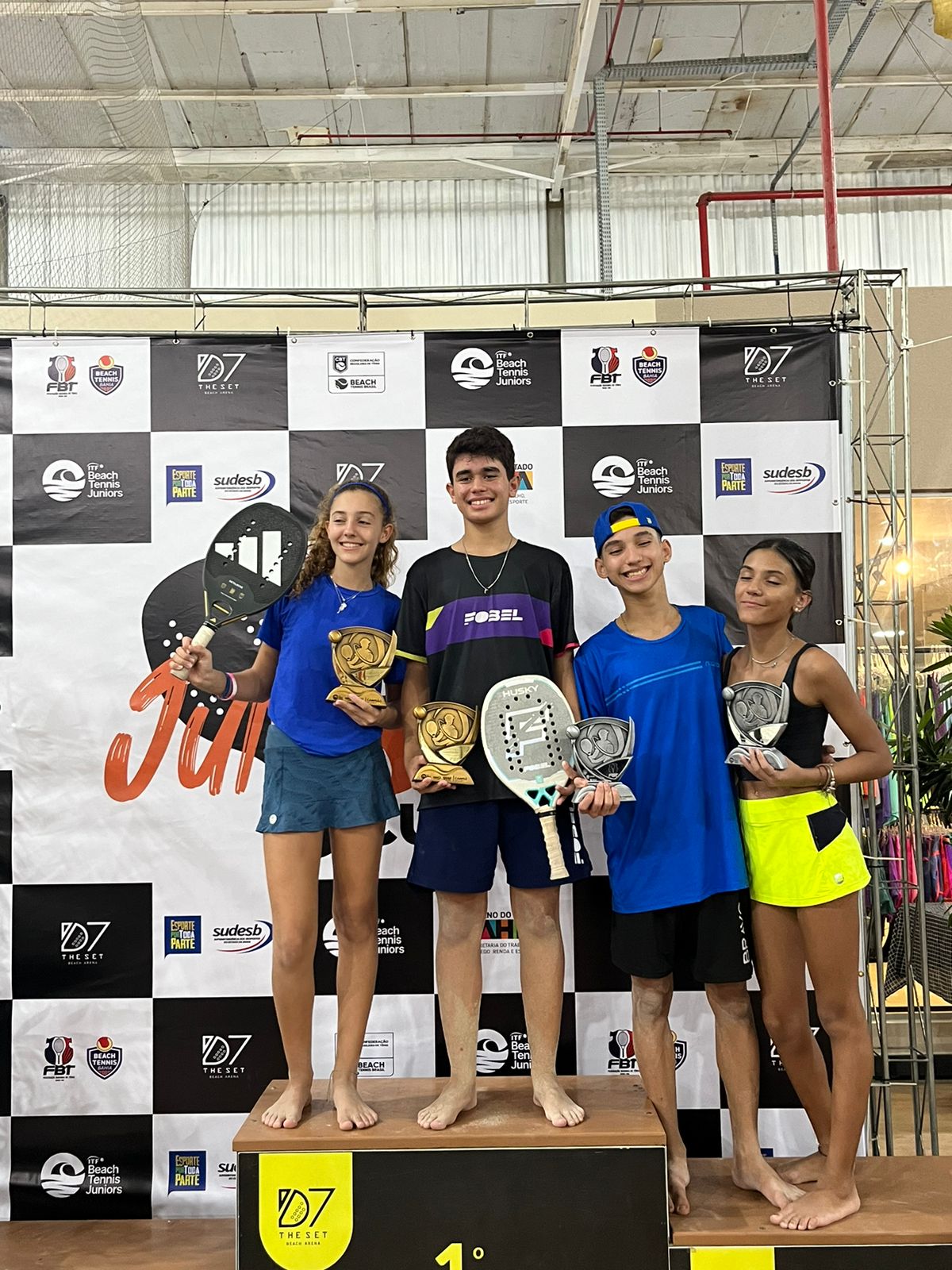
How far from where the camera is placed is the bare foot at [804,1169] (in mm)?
2523

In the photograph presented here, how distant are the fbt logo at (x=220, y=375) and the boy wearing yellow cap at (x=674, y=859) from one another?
1.37m

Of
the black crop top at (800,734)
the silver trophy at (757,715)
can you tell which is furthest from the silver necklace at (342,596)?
the black crop top at (800,734)

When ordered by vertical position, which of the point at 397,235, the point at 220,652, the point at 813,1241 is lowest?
the point at 813,1241

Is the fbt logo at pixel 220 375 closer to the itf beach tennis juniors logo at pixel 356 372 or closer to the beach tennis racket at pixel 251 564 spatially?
the itf beach tennis juniors logo at pixel 356 372

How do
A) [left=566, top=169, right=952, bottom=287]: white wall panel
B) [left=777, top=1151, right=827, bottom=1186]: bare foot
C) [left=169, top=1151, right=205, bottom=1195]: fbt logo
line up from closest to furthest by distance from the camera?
[left=777, top=1151, right=827, bottom=1186]: bare foot, [left=169, top=1151, right=205, bottom=1195]: fbt logo, [left=566, top=169, right=952, bottom=287]: white wall panel

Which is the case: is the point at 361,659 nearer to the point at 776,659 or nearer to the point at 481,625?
the point at 481,625

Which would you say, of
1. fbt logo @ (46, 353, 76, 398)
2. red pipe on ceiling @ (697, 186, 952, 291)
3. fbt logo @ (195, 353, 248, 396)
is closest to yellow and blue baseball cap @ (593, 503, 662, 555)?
fbt logo @ (195, 353, 248, 396)

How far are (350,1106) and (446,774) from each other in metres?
0.85

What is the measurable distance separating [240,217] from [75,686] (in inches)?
189

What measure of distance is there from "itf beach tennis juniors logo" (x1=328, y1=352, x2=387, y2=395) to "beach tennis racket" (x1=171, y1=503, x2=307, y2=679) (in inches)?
25.2

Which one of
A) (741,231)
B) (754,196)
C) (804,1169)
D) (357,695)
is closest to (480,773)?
(357,695)

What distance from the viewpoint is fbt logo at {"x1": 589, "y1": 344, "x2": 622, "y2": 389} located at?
125 inches

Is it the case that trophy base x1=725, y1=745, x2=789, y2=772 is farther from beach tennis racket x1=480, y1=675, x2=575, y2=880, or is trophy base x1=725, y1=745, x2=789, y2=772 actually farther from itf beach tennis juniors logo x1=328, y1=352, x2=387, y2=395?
itf beach tennis juniors logo x1=328, y1=352, x2=387, y2=395

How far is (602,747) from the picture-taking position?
7.90ft
